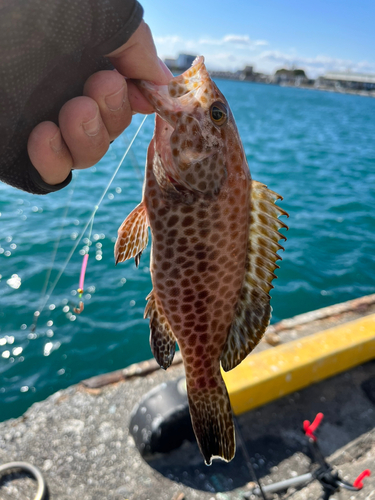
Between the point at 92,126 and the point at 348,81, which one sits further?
the point at 348,81

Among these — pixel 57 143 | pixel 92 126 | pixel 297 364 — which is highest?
pixel 92 126

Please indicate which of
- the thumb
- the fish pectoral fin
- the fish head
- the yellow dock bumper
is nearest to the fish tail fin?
the fish pectoral fin

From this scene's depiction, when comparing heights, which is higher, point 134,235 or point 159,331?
point 134,235

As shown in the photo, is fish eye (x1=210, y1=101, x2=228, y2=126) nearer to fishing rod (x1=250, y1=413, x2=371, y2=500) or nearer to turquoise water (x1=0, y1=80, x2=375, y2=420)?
turquoise water (x1=0, y1=80, x2=375, y2=420)

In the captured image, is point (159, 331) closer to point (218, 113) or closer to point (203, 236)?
point (203, 236)

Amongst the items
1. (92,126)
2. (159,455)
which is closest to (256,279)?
(92,126)

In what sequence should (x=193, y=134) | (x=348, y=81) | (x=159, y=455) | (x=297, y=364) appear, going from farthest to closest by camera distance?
(x=348, y=81) → (x=297, y=364) → (x=159, y=455) → (x=193, y=134)

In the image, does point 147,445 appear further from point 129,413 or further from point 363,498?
point 363,498
